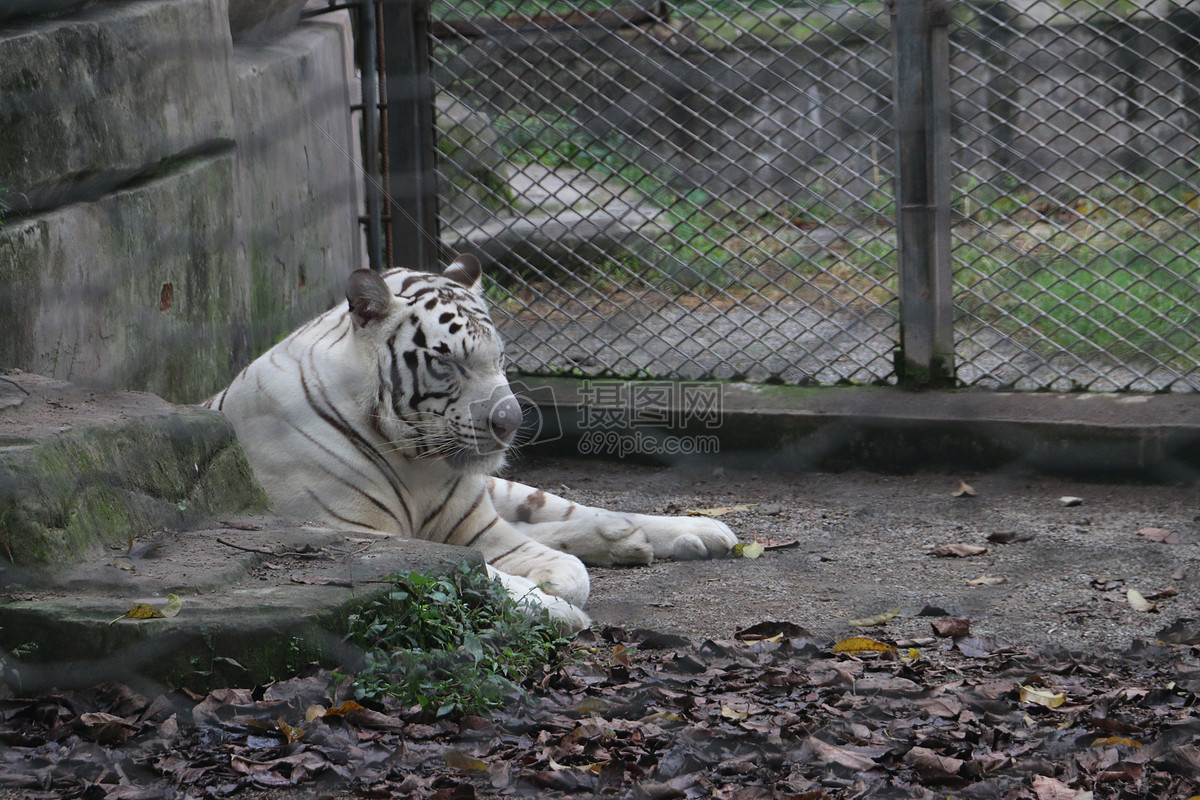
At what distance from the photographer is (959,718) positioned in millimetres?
1439

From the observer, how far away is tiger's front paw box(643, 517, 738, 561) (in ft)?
7.72

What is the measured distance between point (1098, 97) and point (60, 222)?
4603 millimetres

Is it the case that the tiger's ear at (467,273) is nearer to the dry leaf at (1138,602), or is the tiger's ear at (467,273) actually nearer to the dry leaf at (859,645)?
the dry leaf at (859,645)

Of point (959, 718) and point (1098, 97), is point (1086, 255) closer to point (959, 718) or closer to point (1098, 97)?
point (1098, 97)

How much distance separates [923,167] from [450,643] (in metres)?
1.74

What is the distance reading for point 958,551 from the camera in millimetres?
2324

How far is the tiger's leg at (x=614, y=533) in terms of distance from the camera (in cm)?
233

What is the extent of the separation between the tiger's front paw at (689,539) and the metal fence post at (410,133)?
3.92 feet

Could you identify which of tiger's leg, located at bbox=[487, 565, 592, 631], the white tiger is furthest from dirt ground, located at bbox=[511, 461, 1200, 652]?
the white tiger

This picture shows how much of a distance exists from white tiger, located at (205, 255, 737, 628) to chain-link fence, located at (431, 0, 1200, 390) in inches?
40.8

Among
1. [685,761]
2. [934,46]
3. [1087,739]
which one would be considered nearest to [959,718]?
[1087,739]

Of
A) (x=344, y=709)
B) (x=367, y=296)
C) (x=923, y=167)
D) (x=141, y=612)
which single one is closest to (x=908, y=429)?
(x=923, y=167)

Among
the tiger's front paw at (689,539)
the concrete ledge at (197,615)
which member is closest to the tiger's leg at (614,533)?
the tiger's front paw at (689,539)

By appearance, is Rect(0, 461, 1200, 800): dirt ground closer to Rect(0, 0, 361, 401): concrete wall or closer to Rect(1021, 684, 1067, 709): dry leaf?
Rect(1021, 684, 1067, 709): dry leaf
